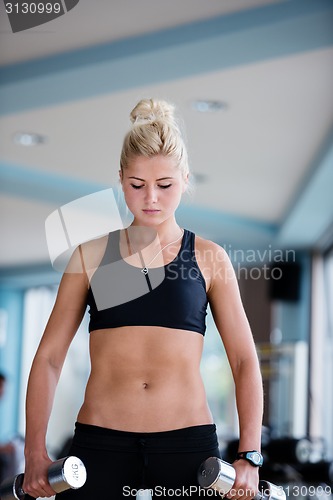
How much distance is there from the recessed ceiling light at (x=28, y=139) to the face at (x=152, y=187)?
3.05 m

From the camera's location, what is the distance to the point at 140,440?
1481 mm

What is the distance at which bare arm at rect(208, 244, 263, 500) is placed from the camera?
4.99 ft

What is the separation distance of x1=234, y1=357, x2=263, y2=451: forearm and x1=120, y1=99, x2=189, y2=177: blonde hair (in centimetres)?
38

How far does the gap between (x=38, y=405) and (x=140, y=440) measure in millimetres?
191

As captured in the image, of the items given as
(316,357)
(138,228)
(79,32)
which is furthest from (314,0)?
(316,357)

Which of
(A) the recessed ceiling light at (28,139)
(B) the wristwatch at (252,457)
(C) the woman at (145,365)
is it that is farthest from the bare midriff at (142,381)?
(A) the recessed ceiling light at (28,139)

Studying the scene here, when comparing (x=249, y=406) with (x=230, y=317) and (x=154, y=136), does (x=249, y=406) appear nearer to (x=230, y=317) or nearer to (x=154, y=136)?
(x=230, y=317)

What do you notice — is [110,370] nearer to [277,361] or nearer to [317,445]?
[277,361]

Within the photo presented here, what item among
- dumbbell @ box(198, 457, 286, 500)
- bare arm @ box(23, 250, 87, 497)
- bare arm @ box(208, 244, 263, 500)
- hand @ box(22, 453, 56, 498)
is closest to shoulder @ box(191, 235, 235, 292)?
bare arm @ box(208, 244, 263, 500)

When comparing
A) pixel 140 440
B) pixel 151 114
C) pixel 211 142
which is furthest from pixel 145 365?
pixel 211 142

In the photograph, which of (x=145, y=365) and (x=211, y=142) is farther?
(x=211, y=142)

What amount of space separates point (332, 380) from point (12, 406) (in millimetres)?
4253

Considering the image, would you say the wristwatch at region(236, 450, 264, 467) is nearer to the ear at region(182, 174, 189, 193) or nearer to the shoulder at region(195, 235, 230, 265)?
the shoulder at region(195, 235, 230, 265)

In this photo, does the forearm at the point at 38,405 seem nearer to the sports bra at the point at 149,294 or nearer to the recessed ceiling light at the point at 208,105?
the sports bra at the point at 149,294
